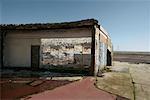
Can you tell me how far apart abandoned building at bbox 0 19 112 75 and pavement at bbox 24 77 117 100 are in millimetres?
6146

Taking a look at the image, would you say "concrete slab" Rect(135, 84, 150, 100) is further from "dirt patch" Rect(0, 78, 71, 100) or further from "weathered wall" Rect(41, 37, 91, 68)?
"weathered wall" Rect(41, 37, 91, 68)

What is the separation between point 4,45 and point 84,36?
26.7 feet

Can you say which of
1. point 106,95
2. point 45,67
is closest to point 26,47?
point 45,67

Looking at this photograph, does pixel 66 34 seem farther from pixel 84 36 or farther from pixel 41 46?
pixel 41 46

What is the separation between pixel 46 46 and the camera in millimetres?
19922

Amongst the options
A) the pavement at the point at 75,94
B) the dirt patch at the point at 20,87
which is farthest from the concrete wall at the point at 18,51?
the pavement at the point at 75,94

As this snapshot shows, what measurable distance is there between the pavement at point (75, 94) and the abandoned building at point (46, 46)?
615 cm

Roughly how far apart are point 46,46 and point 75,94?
33.4 feet

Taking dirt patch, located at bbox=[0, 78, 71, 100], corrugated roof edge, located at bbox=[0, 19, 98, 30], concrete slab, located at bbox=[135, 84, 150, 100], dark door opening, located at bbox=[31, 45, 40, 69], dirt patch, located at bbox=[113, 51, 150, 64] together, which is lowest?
concrete slab, located at bbox=[135, 84, 150, 100]

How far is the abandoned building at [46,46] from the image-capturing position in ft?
60.5

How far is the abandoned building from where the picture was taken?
18453 millimetres

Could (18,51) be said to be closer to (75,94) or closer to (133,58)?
(75,94)

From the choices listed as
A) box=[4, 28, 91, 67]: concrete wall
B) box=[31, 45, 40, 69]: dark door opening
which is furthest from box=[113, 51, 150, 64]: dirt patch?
box=[4, 28, 91, 67]: concrete wall

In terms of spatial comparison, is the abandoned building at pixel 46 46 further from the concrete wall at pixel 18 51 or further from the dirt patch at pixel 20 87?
the dirt patch at pixel 20 87
